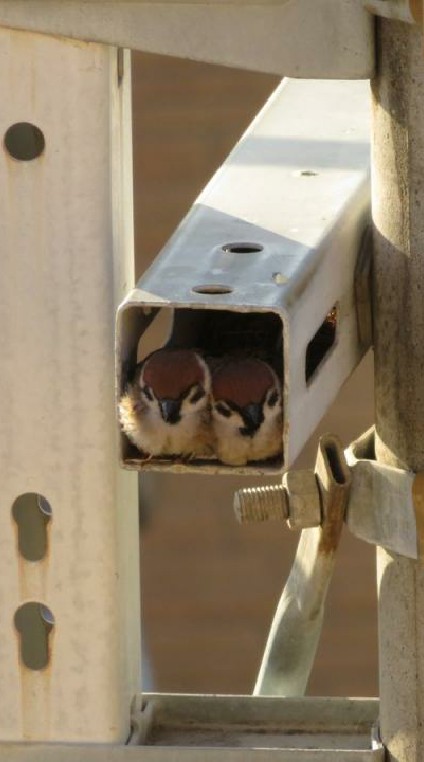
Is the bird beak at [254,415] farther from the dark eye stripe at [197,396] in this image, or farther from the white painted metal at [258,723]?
the white painted metal at [258,723]

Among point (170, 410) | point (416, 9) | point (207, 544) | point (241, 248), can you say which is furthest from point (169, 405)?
point (207, 544)

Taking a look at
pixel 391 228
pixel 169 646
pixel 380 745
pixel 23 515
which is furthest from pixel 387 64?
pixel 169 646

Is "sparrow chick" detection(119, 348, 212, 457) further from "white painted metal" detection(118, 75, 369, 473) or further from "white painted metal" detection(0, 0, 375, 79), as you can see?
"white painted metal" detection(0, 0, 375, 79)

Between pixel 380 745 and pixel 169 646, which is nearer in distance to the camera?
pixel 380 745

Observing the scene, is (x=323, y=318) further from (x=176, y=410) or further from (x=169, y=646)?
(x=169, y=646)

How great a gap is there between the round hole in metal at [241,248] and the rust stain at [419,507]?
302mm

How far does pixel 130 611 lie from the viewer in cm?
217

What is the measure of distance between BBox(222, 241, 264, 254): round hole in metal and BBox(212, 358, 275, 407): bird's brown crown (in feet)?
0.59

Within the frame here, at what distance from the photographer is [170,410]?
2.12 metres

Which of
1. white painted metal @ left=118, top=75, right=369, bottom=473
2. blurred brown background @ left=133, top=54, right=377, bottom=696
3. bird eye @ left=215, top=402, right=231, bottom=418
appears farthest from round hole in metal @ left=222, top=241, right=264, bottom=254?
blurred brown background @ left=133, top=54, right=377, bottom=696

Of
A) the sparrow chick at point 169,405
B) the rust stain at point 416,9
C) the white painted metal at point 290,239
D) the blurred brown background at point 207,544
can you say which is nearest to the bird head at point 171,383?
the sparrow chick at point 169,405

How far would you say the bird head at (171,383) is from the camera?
208 centimetres

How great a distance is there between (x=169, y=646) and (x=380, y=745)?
4992mm

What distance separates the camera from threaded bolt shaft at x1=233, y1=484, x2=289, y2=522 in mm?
2182
